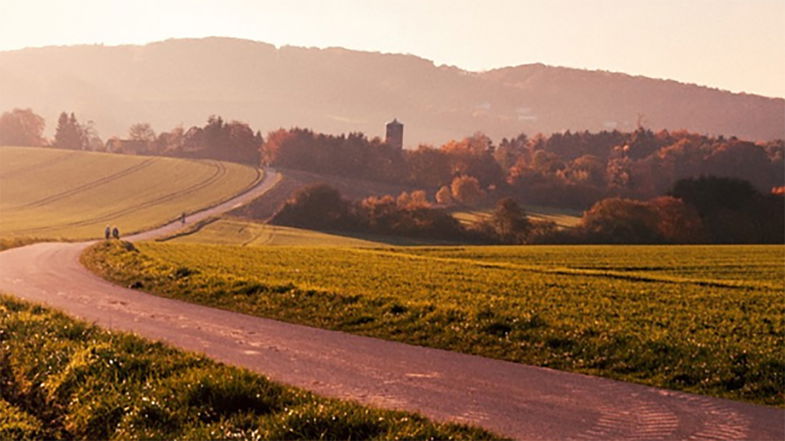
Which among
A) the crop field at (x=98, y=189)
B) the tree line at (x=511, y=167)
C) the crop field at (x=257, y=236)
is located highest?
the tree line at (x=511, y=167)

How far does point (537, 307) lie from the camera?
24.7m

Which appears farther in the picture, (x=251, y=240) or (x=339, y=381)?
(x=251, y=240)

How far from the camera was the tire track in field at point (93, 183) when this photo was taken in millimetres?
112938

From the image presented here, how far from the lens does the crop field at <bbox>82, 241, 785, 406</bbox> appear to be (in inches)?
638

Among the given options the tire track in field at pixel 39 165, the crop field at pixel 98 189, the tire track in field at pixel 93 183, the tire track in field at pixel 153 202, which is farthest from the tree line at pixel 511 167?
the tire track in field at pixel 39 165

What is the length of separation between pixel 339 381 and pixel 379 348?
3.66 meters

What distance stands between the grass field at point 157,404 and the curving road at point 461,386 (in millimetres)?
1982

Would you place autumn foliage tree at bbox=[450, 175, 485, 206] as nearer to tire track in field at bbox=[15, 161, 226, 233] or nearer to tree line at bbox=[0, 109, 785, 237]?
tree line at bbox=[0, 109, 785, 237]

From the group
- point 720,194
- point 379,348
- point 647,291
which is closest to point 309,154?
point 720,194

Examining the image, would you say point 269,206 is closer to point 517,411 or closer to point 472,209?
point 472,209

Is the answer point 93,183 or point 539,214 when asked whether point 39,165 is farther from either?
point 539,214

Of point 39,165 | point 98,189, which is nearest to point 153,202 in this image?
point 98,189

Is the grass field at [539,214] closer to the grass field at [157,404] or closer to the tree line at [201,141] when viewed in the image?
the tree line at [201,141]

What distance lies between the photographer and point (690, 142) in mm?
176000
